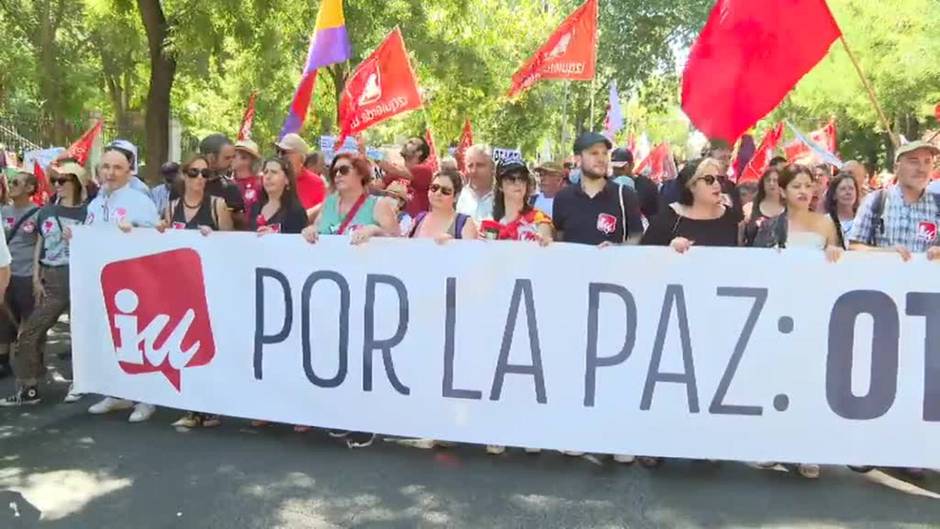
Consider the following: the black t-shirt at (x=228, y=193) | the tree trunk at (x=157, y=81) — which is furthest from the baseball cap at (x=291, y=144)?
the tree trunk at (x=157, y=81)

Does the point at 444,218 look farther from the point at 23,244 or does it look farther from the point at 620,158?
the point at 620,158

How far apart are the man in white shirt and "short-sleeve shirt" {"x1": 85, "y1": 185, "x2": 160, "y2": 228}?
2.10 meters

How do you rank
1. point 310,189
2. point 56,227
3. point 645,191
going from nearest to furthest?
point 56,227 → point 645,191 → point 310,189

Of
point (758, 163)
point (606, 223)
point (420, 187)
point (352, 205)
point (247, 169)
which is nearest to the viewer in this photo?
point (606, 223)

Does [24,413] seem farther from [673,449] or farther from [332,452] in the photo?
[673,449]

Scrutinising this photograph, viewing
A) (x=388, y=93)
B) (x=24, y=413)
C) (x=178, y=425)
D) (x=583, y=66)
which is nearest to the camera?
(x=178, y=425)

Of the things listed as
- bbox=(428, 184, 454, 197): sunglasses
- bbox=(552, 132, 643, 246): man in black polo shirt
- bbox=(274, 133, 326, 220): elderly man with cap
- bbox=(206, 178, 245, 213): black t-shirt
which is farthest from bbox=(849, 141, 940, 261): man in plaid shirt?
bbox=(206, 178, 245, 213): black t-shirt

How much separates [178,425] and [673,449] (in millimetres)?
2860

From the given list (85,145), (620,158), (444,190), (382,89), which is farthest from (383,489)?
(85,145)

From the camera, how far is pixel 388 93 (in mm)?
8219

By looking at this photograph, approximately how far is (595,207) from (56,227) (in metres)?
3.58

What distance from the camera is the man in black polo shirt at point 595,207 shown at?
5.07 metres

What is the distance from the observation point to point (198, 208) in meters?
5.61

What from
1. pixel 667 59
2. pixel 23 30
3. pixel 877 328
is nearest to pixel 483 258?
pixel 877 328
